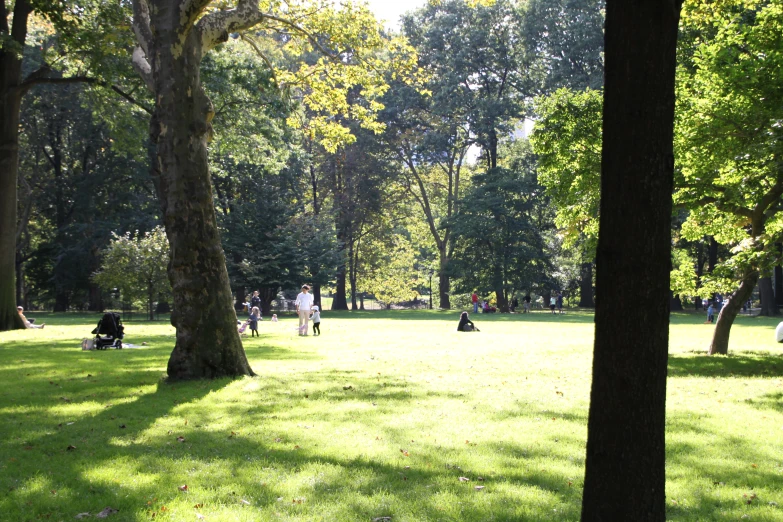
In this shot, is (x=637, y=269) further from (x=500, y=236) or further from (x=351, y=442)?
(x=500, y=236)

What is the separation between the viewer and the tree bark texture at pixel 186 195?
37.1 ft

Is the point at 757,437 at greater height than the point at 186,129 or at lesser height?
lesser

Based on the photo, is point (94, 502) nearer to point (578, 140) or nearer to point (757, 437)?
point (757, 437)

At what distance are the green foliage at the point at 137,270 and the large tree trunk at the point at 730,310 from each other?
25882 millimetres

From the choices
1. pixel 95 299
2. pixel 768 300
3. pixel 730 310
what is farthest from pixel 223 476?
pixel 768 300

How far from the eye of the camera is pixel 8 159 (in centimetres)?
2234

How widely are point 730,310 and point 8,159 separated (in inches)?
887

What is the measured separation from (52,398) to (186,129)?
4.75 m

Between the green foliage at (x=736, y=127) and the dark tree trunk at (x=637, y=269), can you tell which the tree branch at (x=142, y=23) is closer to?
the green foliage at (x=736, y=127)

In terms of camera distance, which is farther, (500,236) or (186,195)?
(500,236)

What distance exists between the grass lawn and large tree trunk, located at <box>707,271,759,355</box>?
265cm

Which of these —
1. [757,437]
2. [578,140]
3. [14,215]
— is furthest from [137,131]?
[757,437]

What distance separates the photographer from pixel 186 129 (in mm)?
11359

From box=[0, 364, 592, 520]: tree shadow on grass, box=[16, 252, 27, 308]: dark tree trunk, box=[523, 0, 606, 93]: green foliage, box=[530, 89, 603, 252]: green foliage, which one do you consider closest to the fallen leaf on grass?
box=[0, 364, 592, 520]: tree shadow on grass
